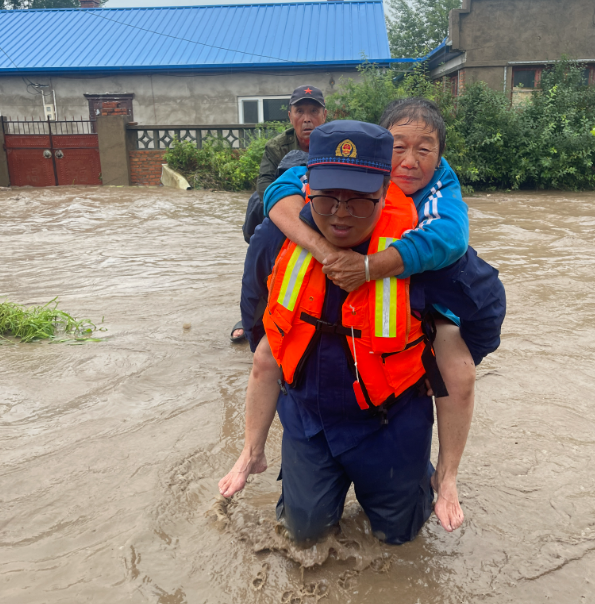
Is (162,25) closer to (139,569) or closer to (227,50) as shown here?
(227,50)

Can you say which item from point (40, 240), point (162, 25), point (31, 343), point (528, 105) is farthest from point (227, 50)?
point (31, 343)

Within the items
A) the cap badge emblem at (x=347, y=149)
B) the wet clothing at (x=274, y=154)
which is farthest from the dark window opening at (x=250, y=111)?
the cap badge emblem at (x=347, y=149)

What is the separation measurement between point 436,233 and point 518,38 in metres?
18.6

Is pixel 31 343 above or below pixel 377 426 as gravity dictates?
below

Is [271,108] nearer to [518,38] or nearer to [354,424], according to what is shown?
[518,38]

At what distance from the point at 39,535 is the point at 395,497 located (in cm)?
156

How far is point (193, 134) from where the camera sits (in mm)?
16406

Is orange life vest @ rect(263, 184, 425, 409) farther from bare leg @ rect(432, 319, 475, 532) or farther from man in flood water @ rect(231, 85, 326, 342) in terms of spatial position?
man in flood water @ rect(231, 85, 326, 342)

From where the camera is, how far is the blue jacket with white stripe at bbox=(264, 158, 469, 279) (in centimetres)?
191

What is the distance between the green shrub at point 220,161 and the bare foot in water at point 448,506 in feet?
41.6

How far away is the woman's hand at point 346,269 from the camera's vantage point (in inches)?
75.5

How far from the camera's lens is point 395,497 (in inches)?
90.7

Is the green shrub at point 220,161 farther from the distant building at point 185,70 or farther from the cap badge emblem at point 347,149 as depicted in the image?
the cap badge emblem at point 347,149

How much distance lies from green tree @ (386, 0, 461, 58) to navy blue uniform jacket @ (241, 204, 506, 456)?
36.1 meters
